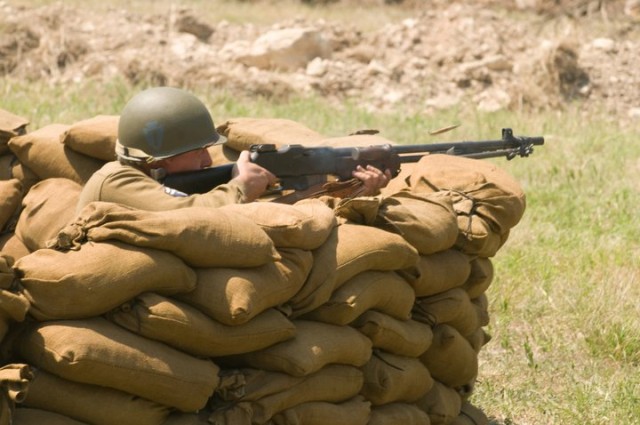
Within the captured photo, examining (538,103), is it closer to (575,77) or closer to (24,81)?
(575,77)

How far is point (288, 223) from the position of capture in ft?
15.5

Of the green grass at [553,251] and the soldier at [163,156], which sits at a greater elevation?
the soldier at [163,156]

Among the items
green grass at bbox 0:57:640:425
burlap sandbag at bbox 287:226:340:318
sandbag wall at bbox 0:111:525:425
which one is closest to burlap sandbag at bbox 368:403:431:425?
sandbag wall at bbox 0:111:525:425

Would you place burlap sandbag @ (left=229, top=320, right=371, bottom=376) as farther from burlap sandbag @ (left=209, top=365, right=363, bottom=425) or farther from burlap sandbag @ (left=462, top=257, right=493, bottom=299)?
burlap sandbag @ (left=462, top=257, right=493, bottom=299)

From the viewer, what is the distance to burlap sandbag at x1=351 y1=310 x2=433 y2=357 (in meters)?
5.13

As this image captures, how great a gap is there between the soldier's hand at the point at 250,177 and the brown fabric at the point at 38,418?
1694 mm

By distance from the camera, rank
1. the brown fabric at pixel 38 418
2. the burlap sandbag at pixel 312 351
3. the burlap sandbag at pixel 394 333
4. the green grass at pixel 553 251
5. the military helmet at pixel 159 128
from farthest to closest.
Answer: the green grass at pixel 553 251 → the military helmet at pixel 159 128 → the burlap sandbag at pixel 394 333 → the burlap sandbag at pixel 312 351 → the brown fabric at pixel 38 418

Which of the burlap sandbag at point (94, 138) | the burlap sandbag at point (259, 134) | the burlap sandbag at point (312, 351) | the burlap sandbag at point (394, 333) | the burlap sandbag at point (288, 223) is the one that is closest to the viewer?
the burlap sandbag at point (312, 351)

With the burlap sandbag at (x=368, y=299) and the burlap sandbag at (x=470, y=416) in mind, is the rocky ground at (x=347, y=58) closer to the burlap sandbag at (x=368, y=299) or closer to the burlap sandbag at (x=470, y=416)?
the burlap sandbag at (x=470, y=416)

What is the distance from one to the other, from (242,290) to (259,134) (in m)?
2.54

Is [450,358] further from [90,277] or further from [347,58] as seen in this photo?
[347,58]

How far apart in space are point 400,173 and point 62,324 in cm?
289

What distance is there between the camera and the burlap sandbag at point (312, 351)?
459 cm

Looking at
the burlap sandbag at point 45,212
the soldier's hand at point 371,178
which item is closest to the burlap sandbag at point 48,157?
the burlap sandbag at point 45,212
